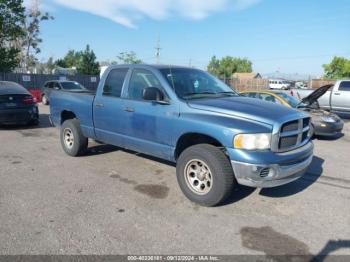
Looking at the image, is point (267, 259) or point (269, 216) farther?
point (269, 216)

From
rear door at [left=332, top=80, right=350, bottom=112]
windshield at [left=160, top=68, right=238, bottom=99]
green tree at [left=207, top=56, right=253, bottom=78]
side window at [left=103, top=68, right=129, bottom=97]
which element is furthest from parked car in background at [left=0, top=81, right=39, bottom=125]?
green tree at [left=207, top=56, right=253, bottom=78]

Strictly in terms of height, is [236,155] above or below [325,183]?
above

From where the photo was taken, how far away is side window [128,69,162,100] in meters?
5.48

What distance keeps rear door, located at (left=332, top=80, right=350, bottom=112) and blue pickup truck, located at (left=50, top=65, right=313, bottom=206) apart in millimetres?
11851

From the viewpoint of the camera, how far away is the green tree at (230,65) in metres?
89.8

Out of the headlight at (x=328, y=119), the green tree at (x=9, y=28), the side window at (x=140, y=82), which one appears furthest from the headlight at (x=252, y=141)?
the green tree at (x=9, y=28)

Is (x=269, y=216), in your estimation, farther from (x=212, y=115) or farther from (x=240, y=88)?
(x=240, y=88)

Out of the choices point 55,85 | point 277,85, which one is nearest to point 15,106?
point 55,85

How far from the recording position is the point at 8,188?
17.3ft

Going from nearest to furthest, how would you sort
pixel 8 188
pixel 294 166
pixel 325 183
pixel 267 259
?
pixel 267 259 < pixel 294 166 < pixel 8 188 < pixel 325 183

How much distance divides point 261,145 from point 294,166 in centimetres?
64

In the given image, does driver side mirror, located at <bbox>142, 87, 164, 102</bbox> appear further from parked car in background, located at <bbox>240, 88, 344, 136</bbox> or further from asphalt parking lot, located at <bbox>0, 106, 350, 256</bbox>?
parked car in background, located at <bbox>240, 88, 344, 136</bbox>

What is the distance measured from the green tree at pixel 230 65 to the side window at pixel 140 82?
83121mm

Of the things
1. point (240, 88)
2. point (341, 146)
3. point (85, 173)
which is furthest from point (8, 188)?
point (240, 88)
